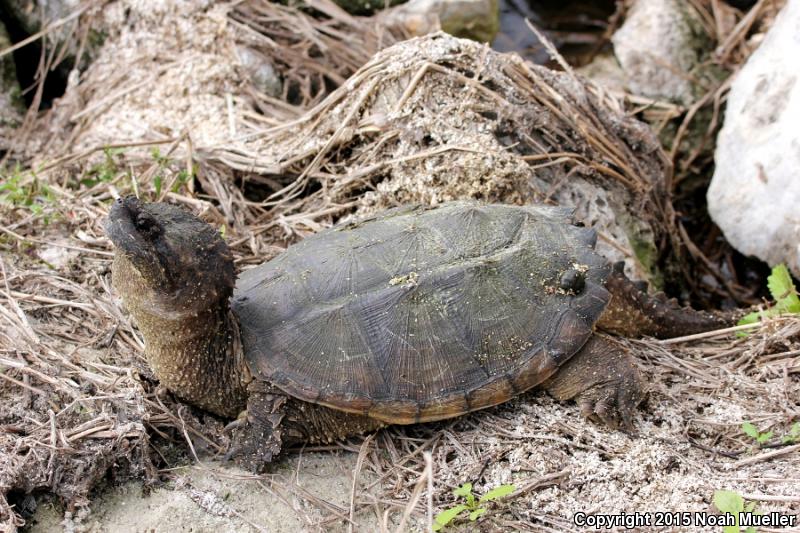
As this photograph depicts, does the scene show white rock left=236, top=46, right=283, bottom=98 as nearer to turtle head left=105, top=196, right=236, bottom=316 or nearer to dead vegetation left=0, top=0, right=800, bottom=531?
dead vegetation left=0, top=0, right=800, bottom=531

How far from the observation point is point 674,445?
2.92 meters

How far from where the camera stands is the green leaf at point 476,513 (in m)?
2.57

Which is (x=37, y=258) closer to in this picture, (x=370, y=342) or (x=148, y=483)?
(x=148, y=483)

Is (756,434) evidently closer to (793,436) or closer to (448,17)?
(793,436)

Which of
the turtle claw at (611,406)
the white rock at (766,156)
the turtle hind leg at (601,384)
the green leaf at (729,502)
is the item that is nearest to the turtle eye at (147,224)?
the turtle hind leg at (601,384)

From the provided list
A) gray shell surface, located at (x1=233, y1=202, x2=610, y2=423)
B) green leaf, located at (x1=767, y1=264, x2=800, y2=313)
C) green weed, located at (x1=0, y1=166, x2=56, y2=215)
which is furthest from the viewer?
green weed, located at (x1=0, y1=166, x2=56, y2=215)

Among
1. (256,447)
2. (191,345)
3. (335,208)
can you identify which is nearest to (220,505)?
(256,447)

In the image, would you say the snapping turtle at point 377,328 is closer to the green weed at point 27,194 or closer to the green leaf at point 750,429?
the green leaf at point 750,429

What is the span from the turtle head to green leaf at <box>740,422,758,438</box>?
7.29 ft

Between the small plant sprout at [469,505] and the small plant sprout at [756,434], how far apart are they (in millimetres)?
1036

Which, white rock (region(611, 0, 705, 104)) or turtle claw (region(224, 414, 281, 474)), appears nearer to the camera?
turtle claw (region(224, 414, 281, 474))

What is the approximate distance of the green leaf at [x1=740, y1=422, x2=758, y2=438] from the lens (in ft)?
9.47

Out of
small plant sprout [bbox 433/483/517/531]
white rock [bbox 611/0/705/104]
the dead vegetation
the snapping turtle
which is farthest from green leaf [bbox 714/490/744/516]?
white rock [bbox 611/0/705/104]

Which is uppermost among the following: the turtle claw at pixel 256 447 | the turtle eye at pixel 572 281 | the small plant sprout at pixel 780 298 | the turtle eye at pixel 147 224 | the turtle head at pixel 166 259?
the turtle eye at pixel 147 224
